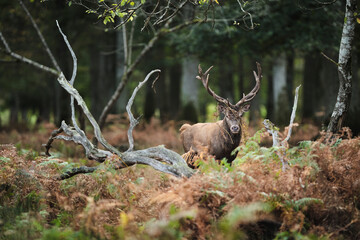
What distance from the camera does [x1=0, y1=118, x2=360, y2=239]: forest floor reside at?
4898mm

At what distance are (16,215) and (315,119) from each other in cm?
1302

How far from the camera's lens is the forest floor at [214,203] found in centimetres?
490

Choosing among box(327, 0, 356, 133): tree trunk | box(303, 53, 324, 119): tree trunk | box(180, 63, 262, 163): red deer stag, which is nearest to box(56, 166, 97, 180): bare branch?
box(180, 63, 262, 163): red deer stag

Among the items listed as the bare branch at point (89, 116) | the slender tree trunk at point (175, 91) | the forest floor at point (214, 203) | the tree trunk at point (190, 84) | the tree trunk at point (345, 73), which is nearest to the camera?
the forest floor at point (214, 203)

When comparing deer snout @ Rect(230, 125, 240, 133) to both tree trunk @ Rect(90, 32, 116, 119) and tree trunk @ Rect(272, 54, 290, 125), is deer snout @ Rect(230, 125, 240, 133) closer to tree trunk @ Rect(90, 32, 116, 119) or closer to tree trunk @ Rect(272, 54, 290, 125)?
tree trunk @ Rect(272, 54, 290, 125)

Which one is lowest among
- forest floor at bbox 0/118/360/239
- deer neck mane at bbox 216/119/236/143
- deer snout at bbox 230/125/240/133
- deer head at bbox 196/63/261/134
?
forest floor at bbox 0/118/360/239

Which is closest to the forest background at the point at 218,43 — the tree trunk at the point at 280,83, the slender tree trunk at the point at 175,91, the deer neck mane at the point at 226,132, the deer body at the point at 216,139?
the tree trunk at the point at 280,83

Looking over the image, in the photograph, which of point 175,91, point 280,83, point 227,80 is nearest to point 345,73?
point 280,83

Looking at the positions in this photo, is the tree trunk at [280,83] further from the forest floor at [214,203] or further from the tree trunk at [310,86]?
the forest floor at [214,203]

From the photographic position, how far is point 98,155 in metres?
6.75

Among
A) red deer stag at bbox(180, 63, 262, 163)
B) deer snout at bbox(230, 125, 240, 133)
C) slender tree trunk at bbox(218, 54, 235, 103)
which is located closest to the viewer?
deer snout at bbox(230, 125, 240, 133)

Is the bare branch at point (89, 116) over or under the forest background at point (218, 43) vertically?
under

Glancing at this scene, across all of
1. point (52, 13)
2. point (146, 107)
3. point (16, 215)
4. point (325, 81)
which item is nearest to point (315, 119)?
point (325, 81)

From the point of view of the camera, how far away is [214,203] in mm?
5312
